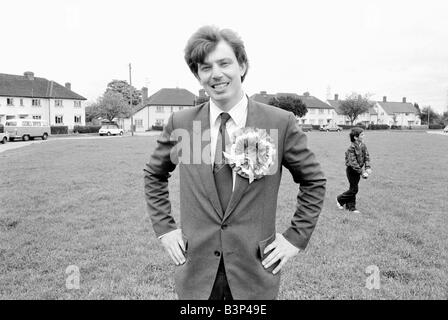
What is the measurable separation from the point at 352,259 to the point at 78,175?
33.9 ft

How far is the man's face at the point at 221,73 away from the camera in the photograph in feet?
6.97

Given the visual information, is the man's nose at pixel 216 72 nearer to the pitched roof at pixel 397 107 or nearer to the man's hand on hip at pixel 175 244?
the man's hand on hip at pixel 175 244

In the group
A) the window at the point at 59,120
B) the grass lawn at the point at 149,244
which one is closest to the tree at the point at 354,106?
the window at the point at 59,120

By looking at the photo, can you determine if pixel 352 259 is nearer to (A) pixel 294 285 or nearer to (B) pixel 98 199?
(A) pixel 294 285

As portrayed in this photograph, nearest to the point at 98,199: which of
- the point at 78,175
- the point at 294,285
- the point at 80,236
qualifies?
the point at 80,236

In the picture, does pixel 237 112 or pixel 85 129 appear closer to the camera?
pixel 237 112

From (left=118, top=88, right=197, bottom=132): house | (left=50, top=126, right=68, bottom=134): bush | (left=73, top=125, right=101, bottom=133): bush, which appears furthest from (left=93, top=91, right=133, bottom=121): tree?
(left=50, top=126, right=68, bottom=134): bush

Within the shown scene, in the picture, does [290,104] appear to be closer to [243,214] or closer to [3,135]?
[3,135]

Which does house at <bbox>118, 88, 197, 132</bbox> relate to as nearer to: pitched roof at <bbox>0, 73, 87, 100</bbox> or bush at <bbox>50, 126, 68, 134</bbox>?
pitched roof at <bbox>0, 73, 87, 100</bbox>

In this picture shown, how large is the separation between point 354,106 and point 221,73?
8506 centimetres

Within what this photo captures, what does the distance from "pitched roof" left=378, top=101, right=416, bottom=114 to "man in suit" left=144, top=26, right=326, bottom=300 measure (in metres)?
110

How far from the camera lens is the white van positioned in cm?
3222

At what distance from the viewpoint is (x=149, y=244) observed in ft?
19.4

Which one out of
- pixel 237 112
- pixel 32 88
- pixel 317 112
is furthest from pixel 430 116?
pixel 237 112
